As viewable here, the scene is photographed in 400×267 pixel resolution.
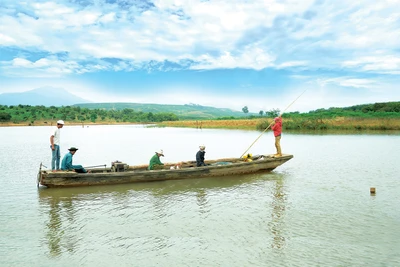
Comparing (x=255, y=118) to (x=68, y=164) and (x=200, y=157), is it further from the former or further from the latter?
(x=68, y=164)

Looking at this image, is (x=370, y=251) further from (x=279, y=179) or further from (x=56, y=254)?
(x=279, y=179)

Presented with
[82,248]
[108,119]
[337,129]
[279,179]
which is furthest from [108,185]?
[108,119]

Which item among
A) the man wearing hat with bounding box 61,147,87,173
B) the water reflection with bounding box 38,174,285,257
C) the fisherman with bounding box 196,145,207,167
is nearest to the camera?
the water reflection with bounding box 38,174,285,257

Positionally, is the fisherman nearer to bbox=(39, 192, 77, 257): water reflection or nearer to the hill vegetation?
bbox=(39, 192, 77, 257): water reflection

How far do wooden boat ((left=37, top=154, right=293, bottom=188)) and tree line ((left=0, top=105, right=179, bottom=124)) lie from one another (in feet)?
295

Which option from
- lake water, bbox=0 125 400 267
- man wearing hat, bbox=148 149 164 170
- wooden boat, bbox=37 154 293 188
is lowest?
lake water, bbox=0 125 400 267

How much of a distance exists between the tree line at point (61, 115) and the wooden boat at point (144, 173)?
295 feet

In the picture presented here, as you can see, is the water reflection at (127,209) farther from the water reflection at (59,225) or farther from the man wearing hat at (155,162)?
the man wearing hat at (155,162)

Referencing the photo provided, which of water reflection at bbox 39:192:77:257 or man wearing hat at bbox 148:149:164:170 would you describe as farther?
man wearing hat at bbox 148:149:164:170

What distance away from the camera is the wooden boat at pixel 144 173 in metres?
12.5

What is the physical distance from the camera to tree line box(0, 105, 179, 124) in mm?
98312

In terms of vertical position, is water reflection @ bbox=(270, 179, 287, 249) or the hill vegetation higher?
the hill vegetation

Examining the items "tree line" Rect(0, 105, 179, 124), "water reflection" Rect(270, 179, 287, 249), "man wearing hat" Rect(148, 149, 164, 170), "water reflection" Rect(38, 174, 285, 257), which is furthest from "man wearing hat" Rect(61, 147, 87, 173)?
"tree line" Rect(0, 105, 179, 124)

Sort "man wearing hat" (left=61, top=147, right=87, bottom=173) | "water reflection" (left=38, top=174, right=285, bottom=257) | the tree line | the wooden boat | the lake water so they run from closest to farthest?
the lake water < "water reflection" (left=38, top=174, right=285, bottom=257) < the wooden boat < "man wearing hat" (left=61, top=147, right=87, bottom=173) < the tree line
